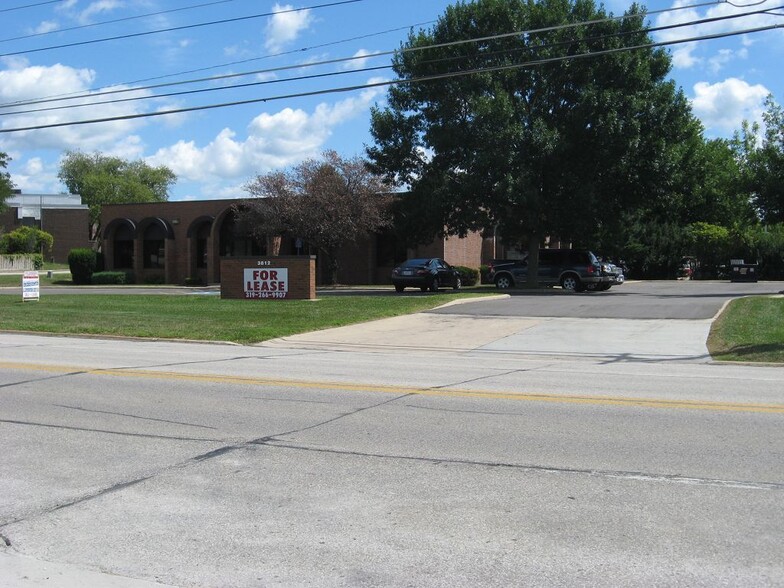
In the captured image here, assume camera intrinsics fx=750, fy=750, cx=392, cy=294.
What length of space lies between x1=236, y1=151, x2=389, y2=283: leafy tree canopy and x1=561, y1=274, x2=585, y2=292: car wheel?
10.6 m

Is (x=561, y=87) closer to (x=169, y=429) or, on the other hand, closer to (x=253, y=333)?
(x=253, y=333)

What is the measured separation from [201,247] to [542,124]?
1067 inches

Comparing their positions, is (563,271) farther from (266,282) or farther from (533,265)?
(266,282)

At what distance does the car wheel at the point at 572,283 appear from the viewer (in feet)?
115

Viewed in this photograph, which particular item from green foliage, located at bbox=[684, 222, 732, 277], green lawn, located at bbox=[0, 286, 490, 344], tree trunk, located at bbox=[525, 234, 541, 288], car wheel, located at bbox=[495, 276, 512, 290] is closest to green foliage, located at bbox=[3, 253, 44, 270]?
green lawn, located at bbox=[0, 286, 490, 344]

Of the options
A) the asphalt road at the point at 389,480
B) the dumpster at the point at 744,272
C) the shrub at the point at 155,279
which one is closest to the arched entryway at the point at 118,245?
the shrub at the point at 155,279

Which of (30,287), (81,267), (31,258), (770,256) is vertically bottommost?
(30,287)

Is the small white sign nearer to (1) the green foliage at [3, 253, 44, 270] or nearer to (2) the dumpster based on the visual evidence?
(1) the green foliage at [3, 253, 44, 270]

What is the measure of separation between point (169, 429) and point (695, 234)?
57072 mm

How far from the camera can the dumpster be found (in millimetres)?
49031

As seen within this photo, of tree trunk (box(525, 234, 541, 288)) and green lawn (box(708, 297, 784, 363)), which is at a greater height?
tree trunk (box(525, 234, 541, 288))

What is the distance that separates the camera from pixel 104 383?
10570 mm

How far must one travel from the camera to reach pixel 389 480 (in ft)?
19.5

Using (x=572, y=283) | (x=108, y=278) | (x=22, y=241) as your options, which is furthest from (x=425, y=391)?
(x=22, y=241)
